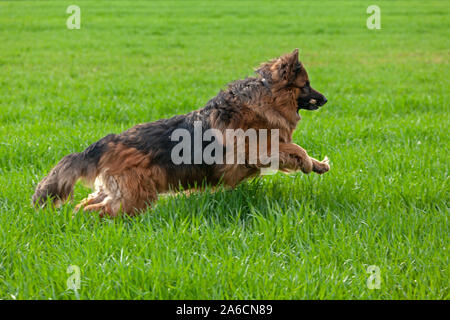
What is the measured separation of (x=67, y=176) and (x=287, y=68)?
77.2 inches

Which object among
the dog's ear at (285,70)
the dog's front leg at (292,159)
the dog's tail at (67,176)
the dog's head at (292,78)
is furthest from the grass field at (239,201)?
the dog's ear at (285,70)

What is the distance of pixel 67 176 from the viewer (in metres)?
3.75

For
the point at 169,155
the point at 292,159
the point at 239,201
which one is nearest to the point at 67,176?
the point at 169,155

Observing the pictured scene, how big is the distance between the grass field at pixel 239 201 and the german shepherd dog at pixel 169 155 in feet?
0.55

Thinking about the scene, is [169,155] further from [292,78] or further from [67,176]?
[292,78]

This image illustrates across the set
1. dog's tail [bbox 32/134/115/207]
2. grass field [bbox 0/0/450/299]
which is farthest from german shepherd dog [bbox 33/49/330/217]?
grass field [bbox 0/0/450/299]

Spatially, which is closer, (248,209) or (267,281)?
(267,281)

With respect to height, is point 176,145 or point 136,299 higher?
point 176,145

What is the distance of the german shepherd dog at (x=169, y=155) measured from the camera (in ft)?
12.2

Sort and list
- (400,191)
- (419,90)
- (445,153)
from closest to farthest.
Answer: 1. (400,191)
2. (445,153)
3. (419,90)

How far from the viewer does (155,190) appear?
380cm
